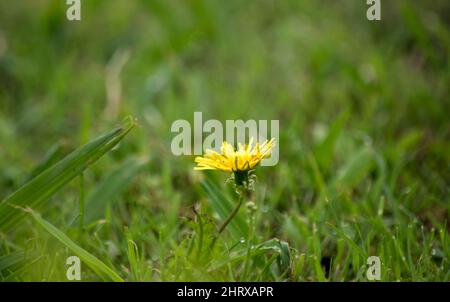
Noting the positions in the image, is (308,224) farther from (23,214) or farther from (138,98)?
(138,98)

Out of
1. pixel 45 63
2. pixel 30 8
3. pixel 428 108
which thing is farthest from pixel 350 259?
pixel 30 8

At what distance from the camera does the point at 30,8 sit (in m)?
2.88

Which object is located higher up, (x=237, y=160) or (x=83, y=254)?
(x=237, y=160)

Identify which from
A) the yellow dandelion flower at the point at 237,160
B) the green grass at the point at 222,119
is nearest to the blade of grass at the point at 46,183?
the green grass at the point at 222,119

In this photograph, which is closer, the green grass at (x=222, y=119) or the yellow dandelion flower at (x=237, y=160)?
the yellow dandelion flower at (x=237, y=160)

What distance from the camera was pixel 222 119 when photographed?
222 centimetres

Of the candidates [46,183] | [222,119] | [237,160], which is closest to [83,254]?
[46,183]

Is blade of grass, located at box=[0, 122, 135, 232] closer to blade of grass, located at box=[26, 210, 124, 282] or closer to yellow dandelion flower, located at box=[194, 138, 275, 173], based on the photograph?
blade of grass, located at box=[26, 210, 124, 282]

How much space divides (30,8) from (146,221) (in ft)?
5.01

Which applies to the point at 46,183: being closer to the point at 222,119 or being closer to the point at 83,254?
the point at 83,254

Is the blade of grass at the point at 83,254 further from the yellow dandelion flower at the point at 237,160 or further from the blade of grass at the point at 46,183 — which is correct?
the yellow dandelion flower at the point at 237,160

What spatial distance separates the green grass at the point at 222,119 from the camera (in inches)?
54.7

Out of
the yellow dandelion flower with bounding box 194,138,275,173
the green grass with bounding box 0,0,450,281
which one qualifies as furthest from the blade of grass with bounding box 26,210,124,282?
the yellow dandelion flower with bounding box 194,138,275,173

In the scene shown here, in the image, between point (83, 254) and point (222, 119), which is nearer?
point (83, 254)
